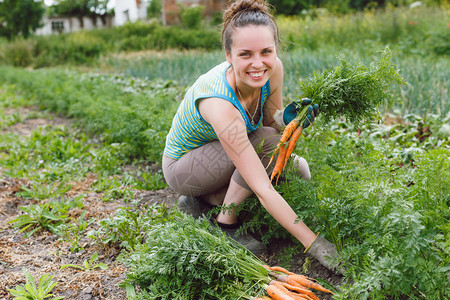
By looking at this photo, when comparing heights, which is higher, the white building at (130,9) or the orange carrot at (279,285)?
the white building at (130,9)

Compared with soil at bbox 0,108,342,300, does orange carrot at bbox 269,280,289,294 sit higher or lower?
higher

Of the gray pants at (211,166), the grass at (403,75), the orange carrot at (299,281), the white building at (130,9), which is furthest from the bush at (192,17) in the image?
the orange carrot at (299,281)

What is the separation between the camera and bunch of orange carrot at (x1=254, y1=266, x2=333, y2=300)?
1753 mm

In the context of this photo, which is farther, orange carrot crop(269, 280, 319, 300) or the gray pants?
the gray pants

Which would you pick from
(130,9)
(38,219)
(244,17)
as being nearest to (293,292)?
(244,17)

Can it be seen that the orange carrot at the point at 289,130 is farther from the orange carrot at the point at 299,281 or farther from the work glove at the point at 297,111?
the orange carrot at the point at 299,281

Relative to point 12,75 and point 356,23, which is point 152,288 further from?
point 356,23

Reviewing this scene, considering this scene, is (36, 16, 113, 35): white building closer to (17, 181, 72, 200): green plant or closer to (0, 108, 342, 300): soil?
(17, 181, 72, 200): green plant

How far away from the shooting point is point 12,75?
10008mm

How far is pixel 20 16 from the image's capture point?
66.1 feet

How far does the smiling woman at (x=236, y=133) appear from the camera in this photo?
6.73 feet

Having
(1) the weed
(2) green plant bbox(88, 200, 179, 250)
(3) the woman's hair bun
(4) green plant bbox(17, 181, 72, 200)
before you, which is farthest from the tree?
(3) the woman's hair bun

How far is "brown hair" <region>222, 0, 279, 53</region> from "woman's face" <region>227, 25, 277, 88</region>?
0.03 m

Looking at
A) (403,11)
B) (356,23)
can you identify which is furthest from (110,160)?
(403,11)
